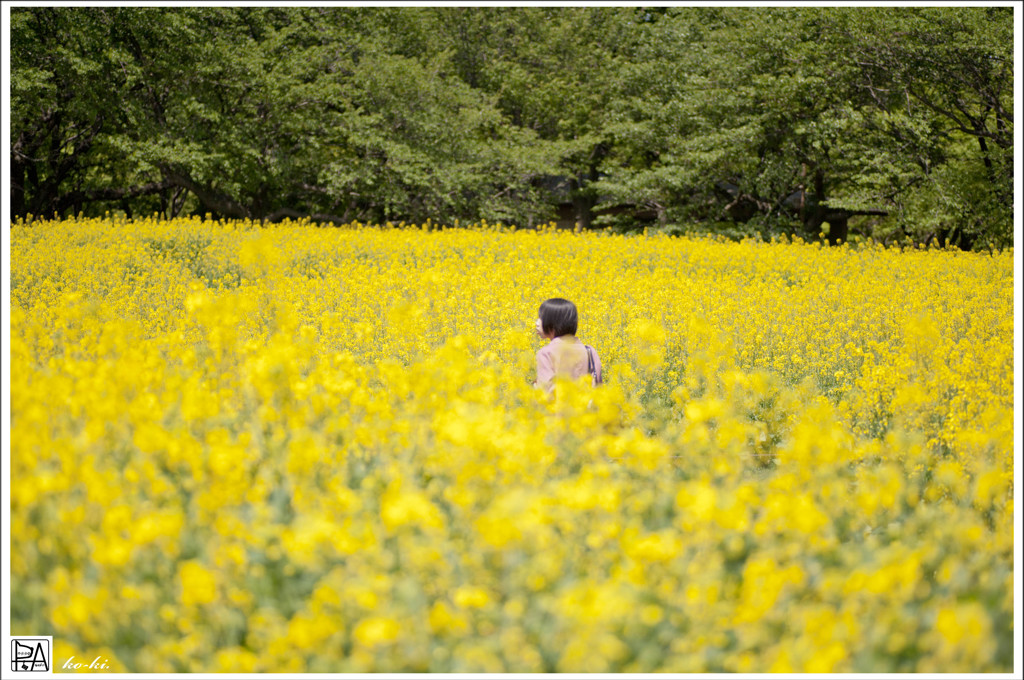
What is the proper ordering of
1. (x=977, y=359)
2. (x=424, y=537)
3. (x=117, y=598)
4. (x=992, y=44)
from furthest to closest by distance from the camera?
(x=992, y=44) < (x=977, y=359) < (x=424, y=537) < (x=117, y=598)

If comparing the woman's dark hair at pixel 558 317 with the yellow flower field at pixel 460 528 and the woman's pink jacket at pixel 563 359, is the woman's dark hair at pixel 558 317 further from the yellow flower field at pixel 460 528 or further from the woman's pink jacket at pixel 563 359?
the yellow flower field at pixel 460 528

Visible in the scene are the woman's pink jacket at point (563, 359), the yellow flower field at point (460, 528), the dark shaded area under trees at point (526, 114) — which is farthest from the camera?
the dark shaded area under trees at point (526, 114)

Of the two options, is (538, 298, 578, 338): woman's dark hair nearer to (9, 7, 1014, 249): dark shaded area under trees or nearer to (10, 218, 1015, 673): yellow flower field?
(10, 218, 1015, 673): yellow flower field

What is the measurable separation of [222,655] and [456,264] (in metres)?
9.07

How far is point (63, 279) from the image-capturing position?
327 inches

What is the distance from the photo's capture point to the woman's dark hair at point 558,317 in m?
4.84

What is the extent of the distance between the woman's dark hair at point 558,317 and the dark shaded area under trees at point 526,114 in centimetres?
1447

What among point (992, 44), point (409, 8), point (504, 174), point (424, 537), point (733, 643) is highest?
point (409, 8)

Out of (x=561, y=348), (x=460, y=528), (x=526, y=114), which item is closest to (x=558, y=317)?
(x=561, y=348)

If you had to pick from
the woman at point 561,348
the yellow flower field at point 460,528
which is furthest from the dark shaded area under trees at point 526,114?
the yellow flower field at point 460,528

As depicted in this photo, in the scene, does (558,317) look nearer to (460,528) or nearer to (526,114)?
(460,528)

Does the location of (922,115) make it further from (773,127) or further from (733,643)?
(733,643)

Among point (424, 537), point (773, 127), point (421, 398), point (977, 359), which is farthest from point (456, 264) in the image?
point (773, 127)

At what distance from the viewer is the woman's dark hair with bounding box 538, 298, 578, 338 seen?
4844 millimetres
